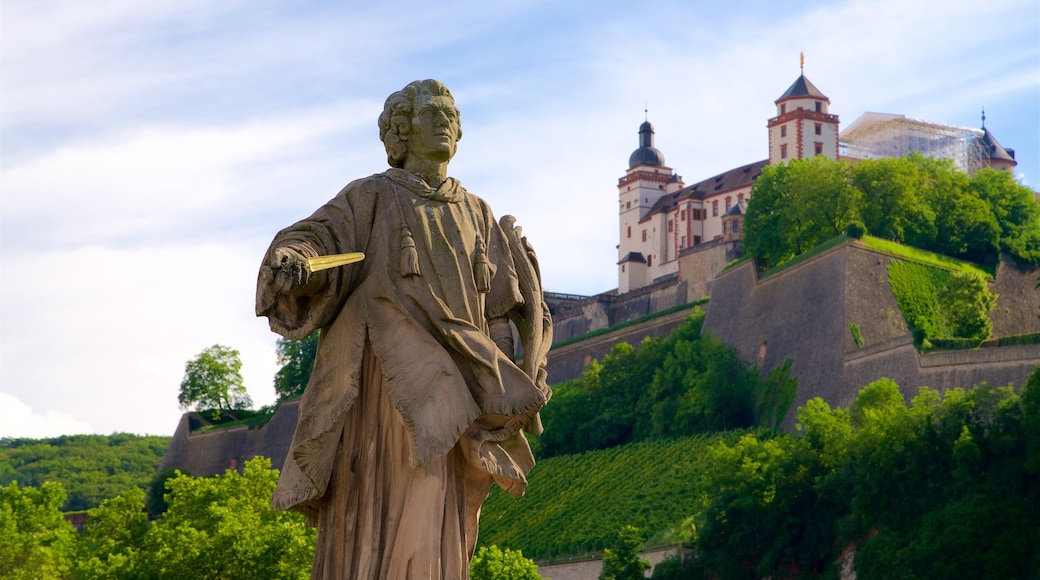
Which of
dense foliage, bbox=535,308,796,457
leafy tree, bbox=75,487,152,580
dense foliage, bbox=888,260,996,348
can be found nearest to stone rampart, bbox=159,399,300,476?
dense foliage, bbox=535,308,796,457

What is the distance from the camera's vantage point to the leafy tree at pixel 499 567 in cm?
3700

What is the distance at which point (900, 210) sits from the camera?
64062mm

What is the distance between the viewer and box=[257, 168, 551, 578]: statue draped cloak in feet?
22.5

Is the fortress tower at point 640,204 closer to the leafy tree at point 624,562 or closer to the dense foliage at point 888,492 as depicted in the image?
the dense foliage at point 888,492

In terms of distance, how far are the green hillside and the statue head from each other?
43943mm

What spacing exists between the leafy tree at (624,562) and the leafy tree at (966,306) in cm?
1464

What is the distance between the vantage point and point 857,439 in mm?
45750

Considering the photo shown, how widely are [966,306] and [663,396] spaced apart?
12176 millimetres

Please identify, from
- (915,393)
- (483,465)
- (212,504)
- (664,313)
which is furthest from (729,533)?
(483,465)

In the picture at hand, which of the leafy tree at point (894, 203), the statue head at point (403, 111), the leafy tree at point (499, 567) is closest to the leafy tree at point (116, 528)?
the leafy tree at point (499, 567)

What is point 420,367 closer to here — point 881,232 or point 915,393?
point 915,393

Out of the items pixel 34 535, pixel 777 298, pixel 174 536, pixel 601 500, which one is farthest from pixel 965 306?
pixel 34 535

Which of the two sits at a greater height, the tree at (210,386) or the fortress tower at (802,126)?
the fortress tower at (802,126)

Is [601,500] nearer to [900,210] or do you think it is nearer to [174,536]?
[900,210]
